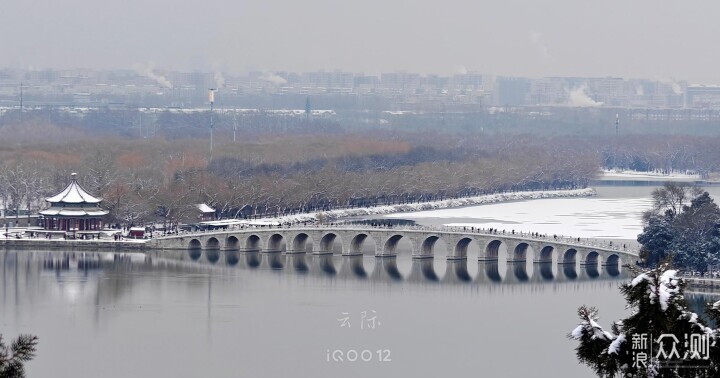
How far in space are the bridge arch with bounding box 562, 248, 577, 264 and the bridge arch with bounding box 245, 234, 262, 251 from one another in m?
10.6

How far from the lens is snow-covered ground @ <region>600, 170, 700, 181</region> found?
11431 cm

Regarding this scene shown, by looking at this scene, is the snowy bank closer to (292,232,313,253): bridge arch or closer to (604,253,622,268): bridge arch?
(292,232,313,253): bridge arch

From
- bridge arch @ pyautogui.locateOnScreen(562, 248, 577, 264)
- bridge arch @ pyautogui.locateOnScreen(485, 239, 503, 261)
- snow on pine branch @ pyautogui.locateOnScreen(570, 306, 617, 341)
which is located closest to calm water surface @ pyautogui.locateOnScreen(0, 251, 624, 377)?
bridge arch @ pyautogui.locateOnScreen(485, 239, 503, 261)

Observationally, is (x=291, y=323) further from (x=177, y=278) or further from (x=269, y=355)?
(x=177, y=278)

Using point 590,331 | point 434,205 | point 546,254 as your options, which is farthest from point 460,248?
point 590,331

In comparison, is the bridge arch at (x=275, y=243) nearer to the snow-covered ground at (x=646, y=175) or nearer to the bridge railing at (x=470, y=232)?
the bridge railing at (x=470, y=232)

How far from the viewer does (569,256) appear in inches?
2237

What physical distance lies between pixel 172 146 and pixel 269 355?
6980cm

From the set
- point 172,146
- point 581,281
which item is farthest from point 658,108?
point 581,281

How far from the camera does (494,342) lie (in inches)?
1602

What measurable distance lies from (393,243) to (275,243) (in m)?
4.25

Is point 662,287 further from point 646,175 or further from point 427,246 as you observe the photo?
point 646,175

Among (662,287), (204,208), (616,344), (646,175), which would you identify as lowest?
(204,208)

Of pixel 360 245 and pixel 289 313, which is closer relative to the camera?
pixel 289 313
